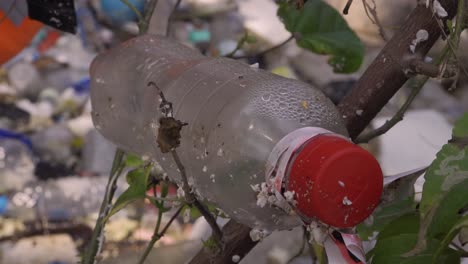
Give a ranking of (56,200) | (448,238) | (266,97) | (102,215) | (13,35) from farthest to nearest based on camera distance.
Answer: (56,200)
(13,35)
(102,215)
(266,97)
(448,238)

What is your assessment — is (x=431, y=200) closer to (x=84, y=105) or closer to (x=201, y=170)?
(x=201, y=170)

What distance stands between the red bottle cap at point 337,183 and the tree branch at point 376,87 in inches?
5.7

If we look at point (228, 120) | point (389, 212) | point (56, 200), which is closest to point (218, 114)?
point (228, 120)

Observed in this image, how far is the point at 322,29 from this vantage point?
0.55 m

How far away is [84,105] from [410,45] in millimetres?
1367

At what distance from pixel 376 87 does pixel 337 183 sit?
165mm

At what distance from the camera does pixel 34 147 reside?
1.55 metres

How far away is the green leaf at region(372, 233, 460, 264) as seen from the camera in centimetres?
29

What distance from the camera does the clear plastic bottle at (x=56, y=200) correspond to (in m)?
1.34

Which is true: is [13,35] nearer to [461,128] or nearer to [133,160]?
[133,160]

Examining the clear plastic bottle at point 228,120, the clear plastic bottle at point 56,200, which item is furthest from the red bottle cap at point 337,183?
the clear plastic bottle at point 56,200

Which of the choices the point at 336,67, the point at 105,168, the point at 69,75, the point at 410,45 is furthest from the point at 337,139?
the point at 69,75

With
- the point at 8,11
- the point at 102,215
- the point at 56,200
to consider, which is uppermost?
the point at 8,11

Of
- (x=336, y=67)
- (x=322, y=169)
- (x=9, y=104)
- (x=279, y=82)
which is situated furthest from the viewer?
(x=9, y=104)
